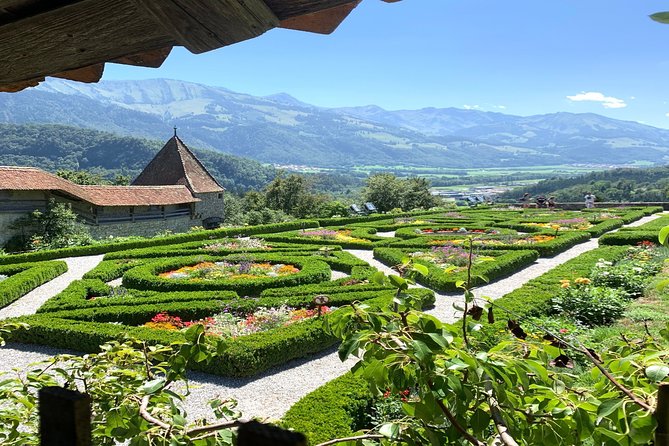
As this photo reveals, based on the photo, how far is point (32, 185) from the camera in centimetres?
1855

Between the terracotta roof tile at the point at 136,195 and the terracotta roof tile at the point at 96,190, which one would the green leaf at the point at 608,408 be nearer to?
the terracotta roof tile at the point at 96,190

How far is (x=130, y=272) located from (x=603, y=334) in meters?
9.43

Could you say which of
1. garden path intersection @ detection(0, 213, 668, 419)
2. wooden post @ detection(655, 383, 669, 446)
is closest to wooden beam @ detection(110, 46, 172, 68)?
wooden post @ detection(655, 383, 669, 446)

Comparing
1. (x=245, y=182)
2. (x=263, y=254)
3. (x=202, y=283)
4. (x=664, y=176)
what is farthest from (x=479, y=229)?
(x=245, y=182)

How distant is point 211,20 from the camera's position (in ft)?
3.68

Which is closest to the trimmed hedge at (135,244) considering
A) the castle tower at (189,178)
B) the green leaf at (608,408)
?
the castle tower at (189,178)

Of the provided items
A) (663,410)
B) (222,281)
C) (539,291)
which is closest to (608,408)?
(663,410)

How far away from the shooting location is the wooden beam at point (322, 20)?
108 centimetres

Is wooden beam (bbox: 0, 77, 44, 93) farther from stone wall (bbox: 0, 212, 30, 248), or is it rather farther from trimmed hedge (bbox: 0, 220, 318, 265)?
stone wall (bbox: 0, 212, 30, 248)

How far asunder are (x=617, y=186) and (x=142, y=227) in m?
50.2

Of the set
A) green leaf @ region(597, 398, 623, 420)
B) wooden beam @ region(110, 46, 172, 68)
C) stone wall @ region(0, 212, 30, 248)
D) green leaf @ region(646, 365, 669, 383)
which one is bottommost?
stone wall @ region(0, 212, 30, 248)

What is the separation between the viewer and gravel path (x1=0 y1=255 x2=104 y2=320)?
30.5 ft

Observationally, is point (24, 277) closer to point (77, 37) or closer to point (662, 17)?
point (77, 37)

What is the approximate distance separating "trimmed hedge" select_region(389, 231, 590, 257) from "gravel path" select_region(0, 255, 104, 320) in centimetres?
876
